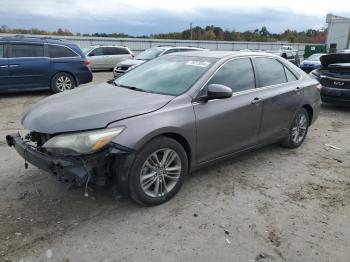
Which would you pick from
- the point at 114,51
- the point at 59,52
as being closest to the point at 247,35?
the point at 114,51

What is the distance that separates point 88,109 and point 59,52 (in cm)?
807

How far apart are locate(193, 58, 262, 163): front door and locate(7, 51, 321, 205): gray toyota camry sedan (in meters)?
0.01

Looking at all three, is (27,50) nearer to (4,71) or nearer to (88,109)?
(4,71)

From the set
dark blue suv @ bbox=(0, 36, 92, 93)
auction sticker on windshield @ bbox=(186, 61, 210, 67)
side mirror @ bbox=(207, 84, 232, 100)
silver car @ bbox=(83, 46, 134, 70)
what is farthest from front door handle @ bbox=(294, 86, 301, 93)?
silver car @ bbox=(83, 46, 134, 70)

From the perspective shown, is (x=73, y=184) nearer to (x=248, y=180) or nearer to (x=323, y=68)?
(x=248, y=180)

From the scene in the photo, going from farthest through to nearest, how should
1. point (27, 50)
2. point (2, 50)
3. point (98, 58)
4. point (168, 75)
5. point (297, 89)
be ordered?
point (98, 58) → point (27, 50) → point (2, 50) → point (297, 89) → point (168, 75)

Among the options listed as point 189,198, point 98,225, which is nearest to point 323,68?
point 189,198

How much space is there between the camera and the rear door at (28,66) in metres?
9.99

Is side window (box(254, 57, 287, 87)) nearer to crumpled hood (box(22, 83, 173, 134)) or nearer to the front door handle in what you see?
the front door handle

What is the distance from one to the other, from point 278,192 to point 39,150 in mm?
2749

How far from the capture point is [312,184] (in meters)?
4.57

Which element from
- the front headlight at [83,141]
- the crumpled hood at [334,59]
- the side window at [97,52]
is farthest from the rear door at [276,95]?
the side window at [97,52]

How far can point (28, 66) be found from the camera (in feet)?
33.3

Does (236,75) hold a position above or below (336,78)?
above
